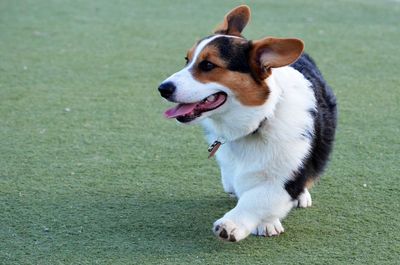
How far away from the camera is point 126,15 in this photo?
26.4 feet

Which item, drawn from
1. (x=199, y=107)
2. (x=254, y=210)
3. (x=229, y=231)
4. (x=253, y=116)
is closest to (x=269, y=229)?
(x=254, y=210)

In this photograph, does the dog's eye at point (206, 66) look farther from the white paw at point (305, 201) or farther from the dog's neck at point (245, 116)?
the white paw at point (305, 201)

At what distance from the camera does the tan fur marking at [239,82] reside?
306 centimetres

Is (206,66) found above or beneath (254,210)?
above

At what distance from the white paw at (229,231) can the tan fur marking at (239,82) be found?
1.69ft

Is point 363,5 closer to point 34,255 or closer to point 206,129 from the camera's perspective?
point 206,129

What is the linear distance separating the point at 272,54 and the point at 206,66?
0.29 meters

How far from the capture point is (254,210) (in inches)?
121

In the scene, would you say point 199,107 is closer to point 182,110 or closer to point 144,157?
point 182,110

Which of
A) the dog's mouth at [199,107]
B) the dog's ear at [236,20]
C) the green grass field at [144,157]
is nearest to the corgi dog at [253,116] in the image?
the dog's mouth at [199,107]

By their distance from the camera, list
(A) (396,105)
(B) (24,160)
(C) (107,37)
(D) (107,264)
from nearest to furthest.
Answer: (D) (107,264) < (B) (24,160) < (A) (396,105) < (C) (107,37)

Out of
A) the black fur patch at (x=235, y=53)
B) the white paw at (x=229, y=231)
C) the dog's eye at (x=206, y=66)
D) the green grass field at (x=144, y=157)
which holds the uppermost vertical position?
the black fur patch at (x=235, y=53)

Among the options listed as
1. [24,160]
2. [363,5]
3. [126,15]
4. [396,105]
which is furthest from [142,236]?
[363,5]

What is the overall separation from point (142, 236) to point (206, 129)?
572 millimetres
